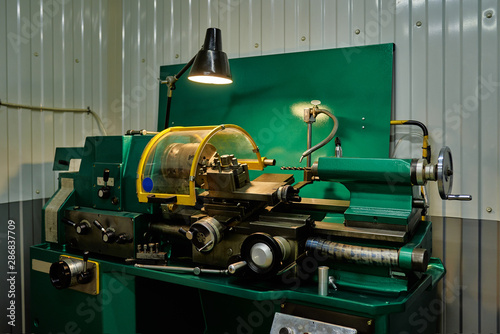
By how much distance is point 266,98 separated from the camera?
2.42m

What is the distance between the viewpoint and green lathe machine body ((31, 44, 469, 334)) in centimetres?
147

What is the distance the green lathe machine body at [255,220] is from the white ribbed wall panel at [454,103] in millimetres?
110

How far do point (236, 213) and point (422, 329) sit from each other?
1053mm

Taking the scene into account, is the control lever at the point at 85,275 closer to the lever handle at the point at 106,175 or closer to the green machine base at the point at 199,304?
the green machine base at the point at 199,304

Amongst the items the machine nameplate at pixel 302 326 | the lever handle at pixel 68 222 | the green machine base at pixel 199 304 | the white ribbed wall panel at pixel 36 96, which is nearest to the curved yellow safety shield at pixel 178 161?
the green machine base at pixel 199 304

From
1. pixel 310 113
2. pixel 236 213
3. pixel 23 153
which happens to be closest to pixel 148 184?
pixel 236 213

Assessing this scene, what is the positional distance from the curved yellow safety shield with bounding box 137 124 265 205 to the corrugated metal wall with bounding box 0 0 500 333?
0.88 meters

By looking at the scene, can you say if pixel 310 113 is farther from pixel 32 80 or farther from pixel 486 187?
pixel 32 80

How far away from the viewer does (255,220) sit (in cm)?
169

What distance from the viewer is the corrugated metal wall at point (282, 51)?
1.98 m
